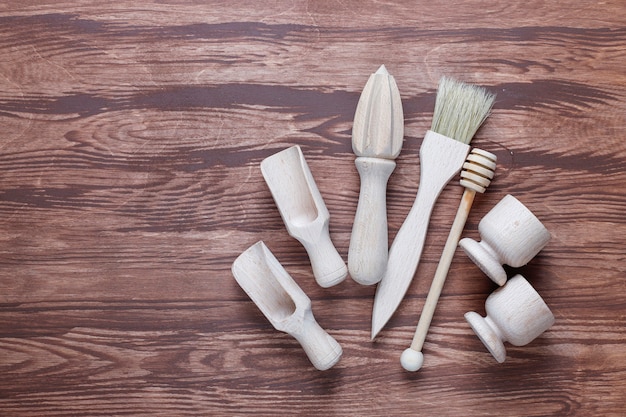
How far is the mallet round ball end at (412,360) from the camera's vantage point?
2.39ft

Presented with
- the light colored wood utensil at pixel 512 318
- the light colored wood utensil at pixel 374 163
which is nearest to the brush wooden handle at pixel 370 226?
the light colored wood utensil at pixel 374 163

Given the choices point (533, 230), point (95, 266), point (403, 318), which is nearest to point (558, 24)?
point (533, 230)

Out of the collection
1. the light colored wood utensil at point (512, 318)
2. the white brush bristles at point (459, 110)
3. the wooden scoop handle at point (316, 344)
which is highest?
the white brush bristles at point (459, 110)

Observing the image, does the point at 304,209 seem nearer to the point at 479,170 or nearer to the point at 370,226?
the point at 370,226

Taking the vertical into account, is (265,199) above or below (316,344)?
above

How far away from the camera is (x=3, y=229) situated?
76 cm

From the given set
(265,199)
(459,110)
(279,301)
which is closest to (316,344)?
(279,301)

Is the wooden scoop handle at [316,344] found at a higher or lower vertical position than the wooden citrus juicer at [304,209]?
lower

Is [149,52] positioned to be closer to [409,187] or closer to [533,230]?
[409,187]

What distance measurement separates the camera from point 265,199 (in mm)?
752

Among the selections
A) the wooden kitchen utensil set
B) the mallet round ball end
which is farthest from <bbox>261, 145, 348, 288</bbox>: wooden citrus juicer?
the mallet round ball end

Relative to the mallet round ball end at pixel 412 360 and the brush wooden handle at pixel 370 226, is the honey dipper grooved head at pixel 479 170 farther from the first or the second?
the mallet round ball end at pixel 412 360

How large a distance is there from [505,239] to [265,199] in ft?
0.84

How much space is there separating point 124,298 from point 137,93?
0.74 feet
